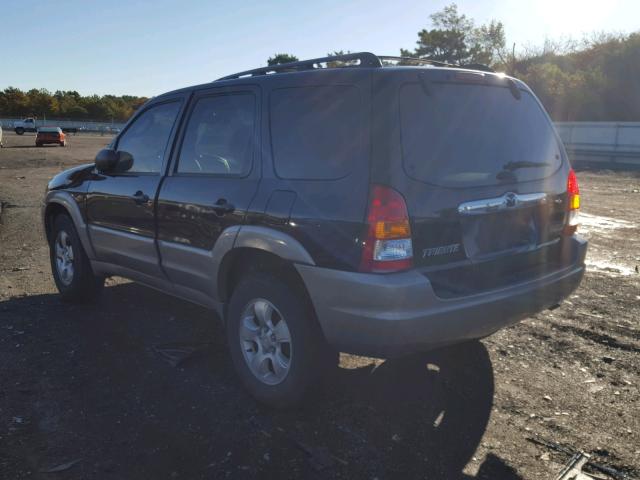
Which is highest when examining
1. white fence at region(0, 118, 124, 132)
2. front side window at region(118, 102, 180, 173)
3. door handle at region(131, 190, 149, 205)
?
white fence at region(0, 118, 124, 132)

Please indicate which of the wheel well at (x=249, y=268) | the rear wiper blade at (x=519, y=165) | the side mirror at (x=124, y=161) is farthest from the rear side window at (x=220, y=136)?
the rear wiper blade at (x=519, y=165)

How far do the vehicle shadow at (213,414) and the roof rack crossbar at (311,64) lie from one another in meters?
1.86

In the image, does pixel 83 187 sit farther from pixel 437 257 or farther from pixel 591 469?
pixel 591 469

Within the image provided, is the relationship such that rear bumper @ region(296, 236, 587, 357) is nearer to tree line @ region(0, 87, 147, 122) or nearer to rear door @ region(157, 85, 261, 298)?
rear door @ region(157, 85, 261, 298)

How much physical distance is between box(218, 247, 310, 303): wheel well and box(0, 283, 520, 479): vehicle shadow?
63 cm

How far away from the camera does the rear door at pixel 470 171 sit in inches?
118

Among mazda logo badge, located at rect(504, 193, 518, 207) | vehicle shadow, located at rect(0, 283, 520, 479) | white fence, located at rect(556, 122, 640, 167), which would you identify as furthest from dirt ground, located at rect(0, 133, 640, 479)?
white fence, located at rect(556, 122, 640, 167)

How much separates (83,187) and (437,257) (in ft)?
11.8

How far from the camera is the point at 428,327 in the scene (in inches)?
115

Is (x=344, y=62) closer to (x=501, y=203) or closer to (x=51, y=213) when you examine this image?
(x=501, y=203)

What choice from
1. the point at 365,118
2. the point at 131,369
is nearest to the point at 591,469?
the point at 365,118

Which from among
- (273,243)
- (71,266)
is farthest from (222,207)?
(71,266)

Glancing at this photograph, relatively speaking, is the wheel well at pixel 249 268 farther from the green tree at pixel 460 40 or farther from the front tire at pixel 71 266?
the green tree at pixel 460 40

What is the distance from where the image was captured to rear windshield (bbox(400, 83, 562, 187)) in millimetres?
3064
